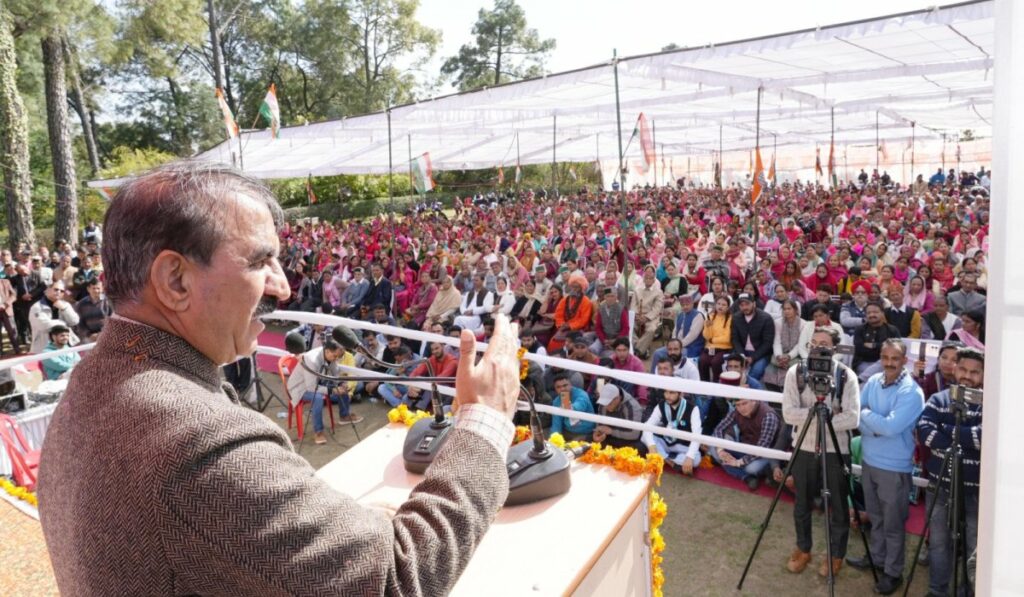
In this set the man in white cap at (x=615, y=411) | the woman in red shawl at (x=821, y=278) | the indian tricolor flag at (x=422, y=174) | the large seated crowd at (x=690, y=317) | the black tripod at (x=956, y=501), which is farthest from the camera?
the indian tricolor flag at (x=422, y=174)

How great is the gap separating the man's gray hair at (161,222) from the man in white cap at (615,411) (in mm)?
4632

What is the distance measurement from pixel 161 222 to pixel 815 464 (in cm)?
356

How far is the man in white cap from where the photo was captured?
17.4 feet

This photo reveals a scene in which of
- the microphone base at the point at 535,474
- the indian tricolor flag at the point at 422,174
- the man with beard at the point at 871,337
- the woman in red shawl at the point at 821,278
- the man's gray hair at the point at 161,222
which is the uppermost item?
the indian tricolor flag at the point at 422,174

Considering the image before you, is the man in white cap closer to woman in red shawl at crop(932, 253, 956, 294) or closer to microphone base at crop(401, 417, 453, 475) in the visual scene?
microphone base at crop(401, 417, 453, 475)

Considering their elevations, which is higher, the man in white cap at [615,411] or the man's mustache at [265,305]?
the man's mustache at [265,305]

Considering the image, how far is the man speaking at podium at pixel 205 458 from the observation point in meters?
0.76

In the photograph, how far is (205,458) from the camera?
769 mm

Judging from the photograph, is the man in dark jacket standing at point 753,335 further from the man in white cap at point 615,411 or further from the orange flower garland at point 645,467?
the orange flower garland at point 645,467

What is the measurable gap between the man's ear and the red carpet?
4206 millimetres

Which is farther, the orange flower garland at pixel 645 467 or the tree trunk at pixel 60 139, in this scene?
the tree trunk at pixel 60 139

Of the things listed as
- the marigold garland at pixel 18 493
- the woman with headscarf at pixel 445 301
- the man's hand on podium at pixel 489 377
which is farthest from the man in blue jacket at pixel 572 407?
the man's hand on podium at pixel 489 377

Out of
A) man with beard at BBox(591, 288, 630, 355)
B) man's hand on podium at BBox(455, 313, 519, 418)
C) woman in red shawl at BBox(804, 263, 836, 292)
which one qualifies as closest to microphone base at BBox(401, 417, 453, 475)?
man's hand on podium at BBox(455, 313, 519, 418)

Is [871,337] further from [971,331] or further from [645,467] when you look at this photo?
[645,467]
